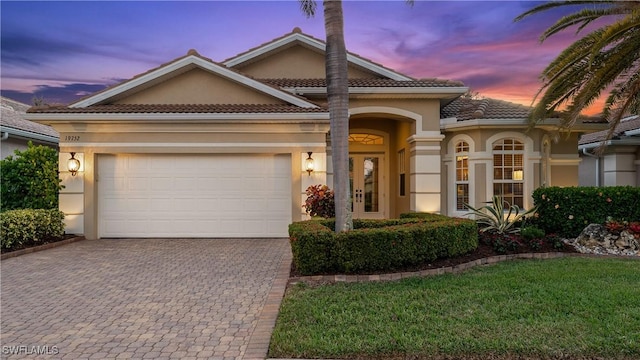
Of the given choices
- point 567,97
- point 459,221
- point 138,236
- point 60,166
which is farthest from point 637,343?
point 60,166

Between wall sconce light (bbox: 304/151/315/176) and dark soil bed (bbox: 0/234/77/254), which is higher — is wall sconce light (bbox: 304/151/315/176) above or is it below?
above

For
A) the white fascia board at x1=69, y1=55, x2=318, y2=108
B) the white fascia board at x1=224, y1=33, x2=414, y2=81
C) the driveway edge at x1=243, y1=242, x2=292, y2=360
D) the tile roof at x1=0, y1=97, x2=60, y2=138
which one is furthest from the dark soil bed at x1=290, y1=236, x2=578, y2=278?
the tile roof at x1=0, y1=97, x2=60, y2=138

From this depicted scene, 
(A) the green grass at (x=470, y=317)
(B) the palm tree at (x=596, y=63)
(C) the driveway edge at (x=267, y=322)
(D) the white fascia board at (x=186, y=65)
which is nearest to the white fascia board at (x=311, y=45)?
(D) the white fascia board at (x=186, y=65)

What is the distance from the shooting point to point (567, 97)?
10.1m

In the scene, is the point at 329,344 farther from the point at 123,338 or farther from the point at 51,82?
the point at 51,82

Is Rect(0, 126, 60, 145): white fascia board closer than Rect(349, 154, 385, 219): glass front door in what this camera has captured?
Yes

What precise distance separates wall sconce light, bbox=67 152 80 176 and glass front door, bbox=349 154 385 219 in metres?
8.75

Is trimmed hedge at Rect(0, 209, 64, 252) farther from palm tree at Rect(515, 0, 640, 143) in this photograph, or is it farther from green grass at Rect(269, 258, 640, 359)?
palm tree at Rect(515, 0, 640, 143)

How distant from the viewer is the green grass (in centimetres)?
361

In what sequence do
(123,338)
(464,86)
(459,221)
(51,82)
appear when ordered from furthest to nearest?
(51,82) → (464,86) → (459,221) → (123,338)

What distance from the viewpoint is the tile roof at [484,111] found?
38.5ft

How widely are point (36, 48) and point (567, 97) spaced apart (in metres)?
19.2

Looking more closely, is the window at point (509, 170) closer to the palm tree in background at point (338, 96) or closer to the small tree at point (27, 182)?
the palm tree in background at point (338, 96)

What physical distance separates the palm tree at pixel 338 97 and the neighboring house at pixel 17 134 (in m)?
12.4
